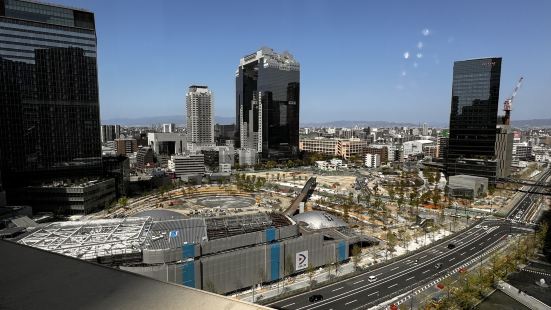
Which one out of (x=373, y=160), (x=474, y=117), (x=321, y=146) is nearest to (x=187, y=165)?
(x=373, y=160)

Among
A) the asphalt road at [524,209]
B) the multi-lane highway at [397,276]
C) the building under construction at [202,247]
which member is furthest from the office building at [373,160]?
the building under construction at [202,247]

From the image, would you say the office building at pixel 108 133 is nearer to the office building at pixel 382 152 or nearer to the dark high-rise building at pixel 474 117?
the office building at pixel 382 152

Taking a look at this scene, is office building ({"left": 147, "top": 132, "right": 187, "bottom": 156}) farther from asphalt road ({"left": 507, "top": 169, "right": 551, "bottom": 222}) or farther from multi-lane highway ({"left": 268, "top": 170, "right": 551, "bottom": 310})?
multi-lane highway ({"left": 268, "top": 170, "right": 551, "bottom": 310})

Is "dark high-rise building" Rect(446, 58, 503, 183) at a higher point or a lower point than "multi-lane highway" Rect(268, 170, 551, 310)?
higher

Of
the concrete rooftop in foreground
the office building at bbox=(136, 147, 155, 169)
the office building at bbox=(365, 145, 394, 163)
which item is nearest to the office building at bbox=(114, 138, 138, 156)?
the office building at bbox=(136, 147, 155, 169)

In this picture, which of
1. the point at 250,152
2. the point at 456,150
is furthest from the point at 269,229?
the point at 250,152

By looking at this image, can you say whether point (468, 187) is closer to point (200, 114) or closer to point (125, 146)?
point (200, 114)

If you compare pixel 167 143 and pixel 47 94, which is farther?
pixel 167 143
